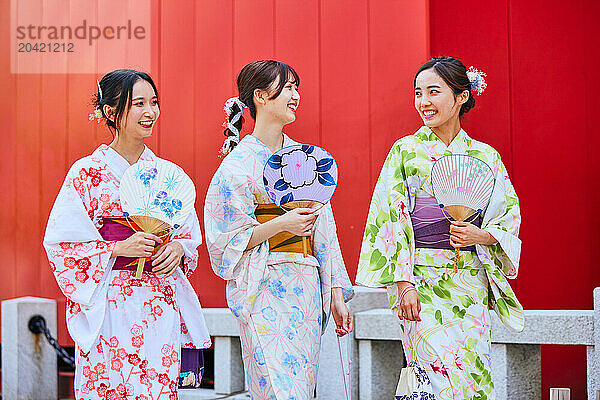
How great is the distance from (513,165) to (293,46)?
1.55m

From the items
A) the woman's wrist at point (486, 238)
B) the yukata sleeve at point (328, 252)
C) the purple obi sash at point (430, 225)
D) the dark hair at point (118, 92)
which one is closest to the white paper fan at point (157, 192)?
the dark hair at point (118, 92)

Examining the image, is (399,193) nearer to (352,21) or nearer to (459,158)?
(459,158)

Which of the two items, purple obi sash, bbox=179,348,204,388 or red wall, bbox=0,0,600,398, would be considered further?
red wall, bbox=0,0,600,398

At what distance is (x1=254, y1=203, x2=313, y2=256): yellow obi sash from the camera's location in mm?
3354

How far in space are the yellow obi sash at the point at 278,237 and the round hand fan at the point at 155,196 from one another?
332 mm

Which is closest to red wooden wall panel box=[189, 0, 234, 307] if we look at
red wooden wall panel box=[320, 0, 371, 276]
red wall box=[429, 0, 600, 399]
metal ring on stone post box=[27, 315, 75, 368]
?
red wooden wall panel box=[320, 0, 371, 276]

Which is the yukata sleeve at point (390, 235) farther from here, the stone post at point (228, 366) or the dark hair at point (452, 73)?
the stone post at point (228, 366)

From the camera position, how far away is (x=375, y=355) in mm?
4715

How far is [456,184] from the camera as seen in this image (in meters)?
3.36

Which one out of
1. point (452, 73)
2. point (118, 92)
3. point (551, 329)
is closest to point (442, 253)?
point (452, 73)

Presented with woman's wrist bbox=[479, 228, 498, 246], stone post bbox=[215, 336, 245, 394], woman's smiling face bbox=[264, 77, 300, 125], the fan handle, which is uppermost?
woman's smiling face bbox=[264, 77, 300, 125]

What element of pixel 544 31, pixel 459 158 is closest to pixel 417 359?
pixel 459 158

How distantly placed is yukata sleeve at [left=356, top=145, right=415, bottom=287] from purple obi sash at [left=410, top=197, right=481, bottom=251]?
0.14 ft

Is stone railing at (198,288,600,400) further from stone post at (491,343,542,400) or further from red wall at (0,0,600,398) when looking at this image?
red wall at (0,0,600,398)
